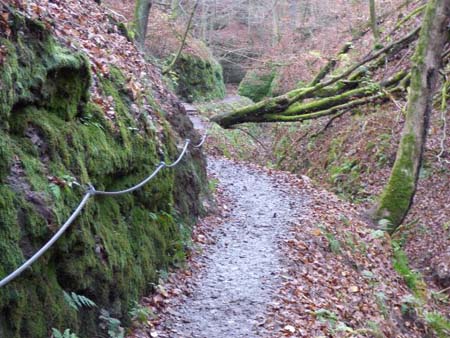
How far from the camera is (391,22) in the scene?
2342 centimetres

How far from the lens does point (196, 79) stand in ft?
103

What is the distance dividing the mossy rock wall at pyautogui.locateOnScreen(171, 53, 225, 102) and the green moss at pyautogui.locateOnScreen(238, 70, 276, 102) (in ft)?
10.9

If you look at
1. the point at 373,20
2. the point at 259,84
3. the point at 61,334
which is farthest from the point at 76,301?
the point at 259,84

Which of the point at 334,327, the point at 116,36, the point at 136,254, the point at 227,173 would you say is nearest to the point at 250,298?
the point at 334,327

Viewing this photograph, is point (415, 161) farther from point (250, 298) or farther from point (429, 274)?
point (250, 298)

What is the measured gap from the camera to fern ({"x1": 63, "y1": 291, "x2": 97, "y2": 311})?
15.6 feet

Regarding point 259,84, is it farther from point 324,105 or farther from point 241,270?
point 241,270

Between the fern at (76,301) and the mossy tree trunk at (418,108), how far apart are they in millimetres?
8272

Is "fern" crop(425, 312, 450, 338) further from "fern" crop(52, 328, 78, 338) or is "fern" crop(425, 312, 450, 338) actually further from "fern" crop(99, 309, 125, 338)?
"fern" crop(52, 328, 78, 338)

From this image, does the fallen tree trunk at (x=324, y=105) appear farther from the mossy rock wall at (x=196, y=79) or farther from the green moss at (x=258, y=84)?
the green moss at (x=258, y=84)

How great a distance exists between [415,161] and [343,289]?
14.7 feet

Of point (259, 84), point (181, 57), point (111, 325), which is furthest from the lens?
point (259, 84)

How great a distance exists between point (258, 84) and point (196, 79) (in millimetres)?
6119

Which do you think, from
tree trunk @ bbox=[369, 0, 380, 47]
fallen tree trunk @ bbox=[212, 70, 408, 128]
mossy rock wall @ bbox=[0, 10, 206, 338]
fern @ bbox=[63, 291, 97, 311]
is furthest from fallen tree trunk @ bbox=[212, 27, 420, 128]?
fern @ bbox=[63, 291, 97, 311]
